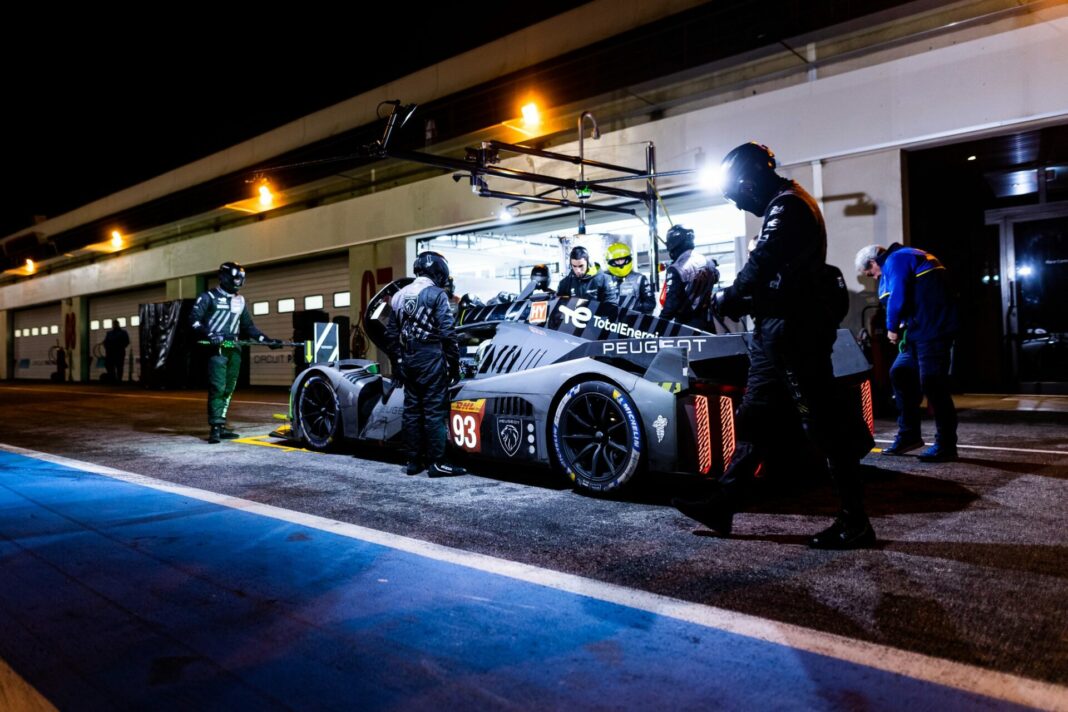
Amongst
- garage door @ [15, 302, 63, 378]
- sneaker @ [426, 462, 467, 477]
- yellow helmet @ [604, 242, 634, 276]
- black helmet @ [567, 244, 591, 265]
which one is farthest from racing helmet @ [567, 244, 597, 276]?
garage door @ [15, 302, 63, 378]

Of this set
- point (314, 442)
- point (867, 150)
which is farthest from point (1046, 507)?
point (867, 150)

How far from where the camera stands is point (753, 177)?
3516mm

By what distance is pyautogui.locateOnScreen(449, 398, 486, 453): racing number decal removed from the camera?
17.1 ft

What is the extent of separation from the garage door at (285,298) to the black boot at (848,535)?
17137 millimetres

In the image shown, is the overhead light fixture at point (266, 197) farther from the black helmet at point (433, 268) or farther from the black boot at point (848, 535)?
the black boot at point (848, 535)

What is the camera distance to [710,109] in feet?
39.3

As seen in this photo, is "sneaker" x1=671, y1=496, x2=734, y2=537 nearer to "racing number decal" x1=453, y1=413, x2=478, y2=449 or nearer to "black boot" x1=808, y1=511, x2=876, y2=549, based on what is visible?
"black boot" x1=808, y1=511, x2=876, y2=549

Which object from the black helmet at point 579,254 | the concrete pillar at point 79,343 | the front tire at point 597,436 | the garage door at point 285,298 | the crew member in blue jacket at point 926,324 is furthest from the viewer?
the concrete pillar at point 79,343

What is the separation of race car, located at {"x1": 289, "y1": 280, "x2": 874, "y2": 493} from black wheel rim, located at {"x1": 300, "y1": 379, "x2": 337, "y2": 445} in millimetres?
306

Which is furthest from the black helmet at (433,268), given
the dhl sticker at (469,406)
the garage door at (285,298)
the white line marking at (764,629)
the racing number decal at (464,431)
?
the garage door at (285,298)

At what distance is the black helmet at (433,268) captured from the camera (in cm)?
572

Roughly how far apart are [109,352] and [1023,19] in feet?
94.5

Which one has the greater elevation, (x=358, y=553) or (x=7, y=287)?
(x=7, y=287)

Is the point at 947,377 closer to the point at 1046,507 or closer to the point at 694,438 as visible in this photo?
the point at 1046,507
